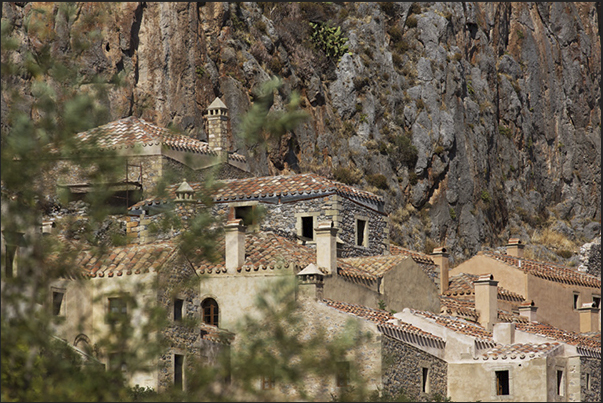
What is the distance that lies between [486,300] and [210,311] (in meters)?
13.2

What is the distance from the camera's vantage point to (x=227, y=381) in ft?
55.2

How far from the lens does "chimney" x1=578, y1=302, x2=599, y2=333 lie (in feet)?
174

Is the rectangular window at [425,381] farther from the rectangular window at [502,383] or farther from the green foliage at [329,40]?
the green foliage at [329,40]

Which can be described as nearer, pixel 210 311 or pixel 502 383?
pixel 502 383

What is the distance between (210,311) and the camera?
3669cm

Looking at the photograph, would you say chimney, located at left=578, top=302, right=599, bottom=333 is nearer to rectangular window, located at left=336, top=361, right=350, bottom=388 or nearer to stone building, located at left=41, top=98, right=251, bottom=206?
stone building, located at left=41, top=98, right=251, bottom=206

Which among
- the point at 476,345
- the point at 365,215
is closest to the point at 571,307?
the point at 365,215

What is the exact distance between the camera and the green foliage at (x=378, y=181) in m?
75.5

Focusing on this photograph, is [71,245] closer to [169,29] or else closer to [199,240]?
[199,240]

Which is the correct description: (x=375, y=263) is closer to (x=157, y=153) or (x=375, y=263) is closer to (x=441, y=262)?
(x=441, y=262)

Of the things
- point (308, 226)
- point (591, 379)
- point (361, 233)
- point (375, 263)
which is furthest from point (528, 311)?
point (308, 226)

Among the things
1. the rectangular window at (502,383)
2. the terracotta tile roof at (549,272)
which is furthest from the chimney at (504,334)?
the terracotta tile roof at (549,272)

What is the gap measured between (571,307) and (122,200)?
24.1 m

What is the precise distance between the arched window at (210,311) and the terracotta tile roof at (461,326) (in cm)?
728
